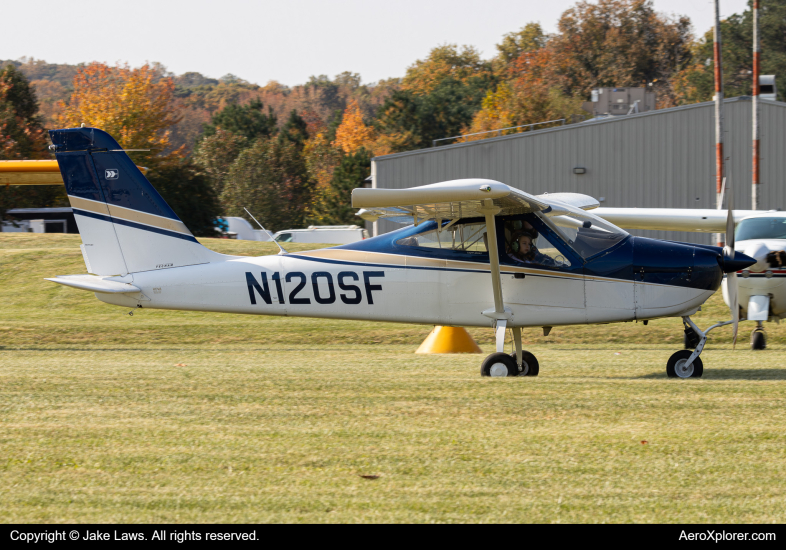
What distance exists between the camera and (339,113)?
309ft

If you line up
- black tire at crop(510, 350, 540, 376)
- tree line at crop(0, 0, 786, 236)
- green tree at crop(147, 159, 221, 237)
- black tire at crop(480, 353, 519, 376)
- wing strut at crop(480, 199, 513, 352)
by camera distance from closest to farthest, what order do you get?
wing strut at crop(480, 199, 513, 352) → black tire at crop(480, 353, 519, 376) → black tire at crop(510, 350, 540, 376) → green tree at crop(147, 159, 221, 237) → tree line at crop(0, 0, 786, 236)

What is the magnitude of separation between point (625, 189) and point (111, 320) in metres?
19.1

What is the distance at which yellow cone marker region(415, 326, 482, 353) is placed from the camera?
576 inches

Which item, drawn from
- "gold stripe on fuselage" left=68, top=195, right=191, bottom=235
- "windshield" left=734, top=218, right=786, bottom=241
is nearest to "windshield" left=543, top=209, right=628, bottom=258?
"gold stripe on fuselage" left=68, top=195, right=191, bottom=235

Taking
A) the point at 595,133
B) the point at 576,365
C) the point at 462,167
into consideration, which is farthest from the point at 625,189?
the point at 576,365

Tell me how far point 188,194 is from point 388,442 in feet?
128

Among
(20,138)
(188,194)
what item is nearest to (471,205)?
(188,194)

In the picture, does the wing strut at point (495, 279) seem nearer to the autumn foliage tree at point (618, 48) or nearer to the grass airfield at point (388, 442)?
the grass airfield at point (388, 442)

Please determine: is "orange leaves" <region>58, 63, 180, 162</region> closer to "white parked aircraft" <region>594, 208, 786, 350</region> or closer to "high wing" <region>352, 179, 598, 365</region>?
"white parked aircraft" <region>594, 208, 786, 350</region>

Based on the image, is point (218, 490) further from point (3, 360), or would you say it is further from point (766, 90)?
point (766, 90)

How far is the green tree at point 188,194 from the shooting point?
140 ft

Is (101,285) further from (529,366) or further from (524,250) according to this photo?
(529,366)

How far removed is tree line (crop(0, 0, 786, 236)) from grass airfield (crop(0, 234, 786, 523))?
3314 cm

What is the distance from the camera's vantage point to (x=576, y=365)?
37.7ft
